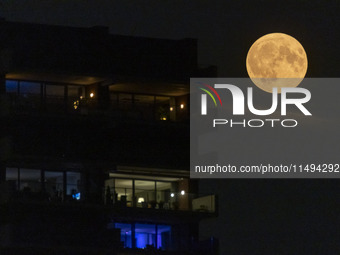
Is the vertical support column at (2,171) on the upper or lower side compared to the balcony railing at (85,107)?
lower

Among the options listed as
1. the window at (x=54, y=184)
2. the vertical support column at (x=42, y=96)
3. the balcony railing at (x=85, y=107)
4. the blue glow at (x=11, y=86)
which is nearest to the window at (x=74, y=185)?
the window at (x=54, y=184)

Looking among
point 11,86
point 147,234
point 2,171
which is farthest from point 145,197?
point 11,86

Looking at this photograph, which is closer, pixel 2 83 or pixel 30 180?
pixel 30 180

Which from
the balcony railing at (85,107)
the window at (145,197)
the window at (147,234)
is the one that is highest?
the balcony railing at (85,107)

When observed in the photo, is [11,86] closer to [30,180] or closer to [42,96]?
[42,96]

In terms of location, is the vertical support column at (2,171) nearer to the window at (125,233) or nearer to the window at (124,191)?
the window at (124,191)

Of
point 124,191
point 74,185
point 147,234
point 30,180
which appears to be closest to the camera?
point 30,180

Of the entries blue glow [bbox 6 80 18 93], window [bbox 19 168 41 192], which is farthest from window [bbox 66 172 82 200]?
blue glow [bbox 6 80 18 93]

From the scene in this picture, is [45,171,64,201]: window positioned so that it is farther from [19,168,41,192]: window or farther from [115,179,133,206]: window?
[115,179,133,206]: window

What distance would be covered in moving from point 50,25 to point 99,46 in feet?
10.0

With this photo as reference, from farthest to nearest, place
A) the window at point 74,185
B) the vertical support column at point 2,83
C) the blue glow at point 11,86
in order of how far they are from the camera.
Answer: the blue glow at point 11,86 → the vertical support column at point 2,83 → the window at point 74,185

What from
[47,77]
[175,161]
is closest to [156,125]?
[175,161]

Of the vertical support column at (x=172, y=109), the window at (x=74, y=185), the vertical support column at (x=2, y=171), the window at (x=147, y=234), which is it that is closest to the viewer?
the vertical support column at (x=2, y=171)

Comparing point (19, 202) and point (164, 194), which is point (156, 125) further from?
point (19, 202)
